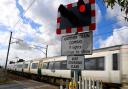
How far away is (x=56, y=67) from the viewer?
2862 cm

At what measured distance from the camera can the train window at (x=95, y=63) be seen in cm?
1834

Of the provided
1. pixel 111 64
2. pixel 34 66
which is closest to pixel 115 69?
pixel 111 64

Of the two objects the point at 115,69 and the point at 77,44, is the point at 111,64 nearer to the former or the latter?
the point at 115,69

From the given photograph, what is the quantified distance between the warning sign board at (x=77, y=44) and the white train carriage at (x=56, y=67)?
1855cm

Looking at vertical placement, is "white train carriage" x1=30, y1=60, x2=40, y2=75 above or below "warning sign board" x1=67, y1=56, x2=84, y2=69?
above

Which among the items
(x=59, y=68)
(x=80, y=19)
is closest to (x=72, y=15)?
(x=80, y=19)

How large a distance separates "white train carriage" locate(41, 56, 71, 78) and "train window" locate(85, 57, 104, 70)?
4.42 metres

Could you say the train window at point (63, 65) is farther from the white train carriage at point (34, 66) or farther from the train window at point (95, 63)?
the white train carriage at point (34, 66)

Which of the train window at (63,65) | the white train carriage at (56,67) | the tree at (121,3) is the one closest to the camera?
the tree at (121,3)

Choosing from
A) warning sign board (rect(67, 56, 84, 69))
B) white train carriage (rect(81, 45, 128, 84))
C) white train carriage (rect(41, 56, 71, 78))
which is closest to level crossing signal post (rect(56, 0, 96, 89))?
warning sign board (rect(67, 56, 84, 69))

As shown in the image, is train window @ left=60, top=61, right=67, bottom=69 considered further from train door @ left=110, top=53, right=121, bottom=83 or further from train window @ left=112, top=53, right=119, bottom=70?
train window @ left=112, top=53, right=119, bottom=70

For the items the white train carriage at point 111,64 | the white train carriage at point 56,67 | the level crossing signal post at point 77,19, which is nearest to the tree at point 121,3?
the level crossing signal post at point 77,19

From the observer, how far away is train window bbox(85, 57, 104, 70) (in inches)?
722

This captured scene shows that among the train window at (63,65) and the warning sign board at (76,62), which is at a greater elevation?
the train window at (63,65)
